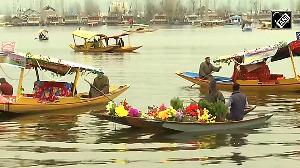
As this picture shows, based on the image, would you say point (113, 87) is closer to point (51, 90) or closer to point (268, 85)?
point (51, 90)

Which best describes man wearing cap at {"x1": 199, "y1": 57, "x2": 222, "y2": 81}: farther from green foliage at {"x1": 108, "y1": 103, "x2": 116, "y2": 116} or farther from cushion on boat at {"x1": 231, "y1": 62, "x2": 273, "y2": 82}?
green foliage at {"x1": 108, "y1": 103, "x2": 116, "y2": 116}

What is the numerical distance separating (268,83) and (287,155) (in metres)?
13.5

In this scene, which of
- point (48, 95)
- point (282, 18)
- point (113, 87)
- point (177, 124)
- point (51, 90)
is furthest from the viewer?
point (282, 18)

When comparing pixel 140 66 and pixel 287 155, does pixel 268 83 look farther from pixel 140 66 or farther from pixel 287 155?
pixel 140 66

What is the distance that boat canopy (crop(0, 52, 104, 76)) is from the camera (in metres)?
23.0

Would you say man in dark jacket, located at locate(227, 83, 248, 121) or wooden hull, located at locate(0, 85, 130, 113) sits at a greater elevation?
man in dark jacket, located at locate(227, 83, 248, 121)

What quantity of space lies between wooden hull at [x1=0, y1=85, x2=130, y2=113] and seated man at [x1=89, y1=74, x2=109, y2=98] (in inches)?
8.3

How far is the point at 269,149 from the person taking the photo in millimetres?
17297

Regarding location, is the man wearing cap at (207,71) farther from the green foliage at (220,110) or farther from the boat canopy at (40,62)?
the green foliage at (220,110)

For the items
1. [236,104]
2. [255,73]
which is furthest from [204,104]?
[255,73]

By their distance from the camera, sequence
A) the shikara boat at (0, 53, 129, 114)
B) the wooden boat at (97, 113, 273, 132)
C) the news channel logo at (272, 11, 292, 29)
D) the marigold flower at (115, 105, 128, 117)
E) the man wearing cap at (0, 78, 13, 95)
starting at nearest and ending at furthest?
1. the wooden boat at (97, 113, 273, 132)
2. the marigold flower at (115, 105, 128, 117)
3. the shikara boat at (0, 53, 129, 114)
4. the man wearing cap at (0, 78, 13, 95)
5. the news channel logo at (272, 11, 292, 29)

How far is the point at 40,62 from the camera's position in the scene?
24.0 metres

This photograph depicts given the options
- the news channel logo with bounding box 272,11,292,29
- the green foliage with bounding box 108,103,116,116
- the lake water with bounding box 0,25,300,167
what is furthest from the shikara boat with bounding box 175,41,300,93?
the green foliage with bounding box 108,103,116,116

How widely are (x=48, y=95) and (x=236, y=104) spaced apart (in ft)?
26.2
